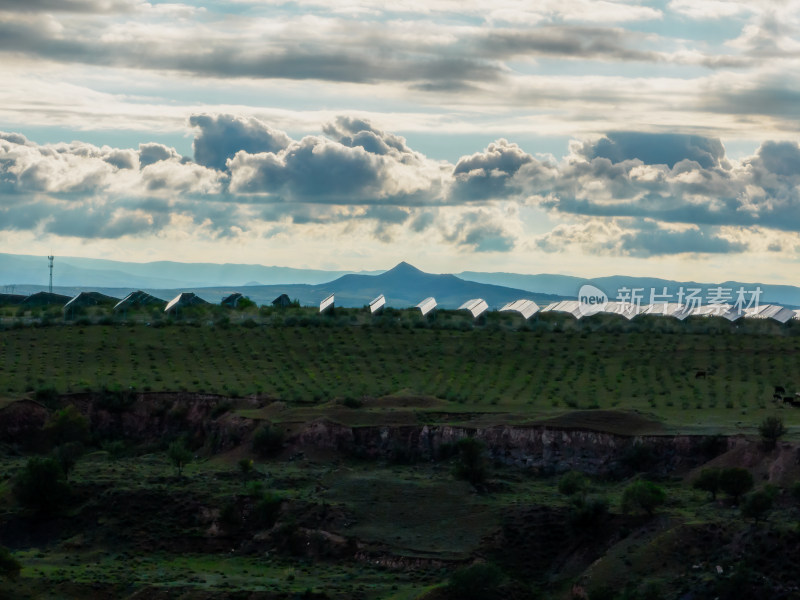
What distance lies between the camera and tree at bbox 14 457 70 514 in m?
53.2

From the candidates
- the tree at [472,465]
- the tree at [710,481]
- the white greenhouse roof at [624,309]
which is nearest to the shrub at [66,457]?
the tree at [472,465]

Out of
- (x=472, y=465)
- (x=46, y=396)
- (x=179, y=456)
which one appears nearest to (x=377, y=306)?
(x=46, y=396)

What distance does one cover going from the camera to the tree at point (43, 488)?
5322cm

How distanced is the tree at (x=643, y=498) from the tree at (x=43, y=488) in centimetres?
2444

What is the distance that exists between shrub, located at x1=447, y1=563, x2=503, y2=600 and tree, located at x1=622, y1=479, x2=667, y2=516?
7.10 m

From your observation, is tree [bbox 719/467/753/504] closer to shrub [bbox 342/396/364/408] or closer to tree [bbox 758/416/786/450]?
tree [bbox 758/416/786/450]

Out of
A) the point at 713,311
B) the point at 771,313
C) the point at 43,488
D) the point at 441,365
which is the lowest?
the point at 43,488

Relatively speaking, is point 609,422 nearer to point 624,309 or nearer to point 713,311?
point 624,309

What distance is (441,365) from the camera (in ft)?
274

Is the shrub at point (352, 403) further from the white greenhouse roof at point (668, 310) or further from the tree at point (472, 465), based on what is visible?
the white greenhouse roof at point (668, 310)

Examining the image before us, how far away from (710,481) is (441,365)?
3520 centimetres

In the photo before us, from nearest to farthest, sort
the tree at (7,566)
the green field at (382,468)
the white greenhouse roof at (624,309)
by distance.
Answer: the tree at (7,566)
the green field at (382,468)
the white greenhouse roof at (624,309)

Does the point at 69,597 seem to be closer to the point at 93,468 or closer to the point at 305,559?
the point at 305,559

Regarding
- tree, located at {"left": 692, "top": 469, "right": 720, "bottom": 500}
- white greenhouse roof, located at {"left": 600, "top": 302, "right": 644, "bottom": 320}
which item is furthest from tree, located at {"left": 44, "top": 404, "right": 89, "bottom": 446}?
white greenhouse roof, located at {"left": 600, "top": 302, "right": 644, "bottom": 320}
